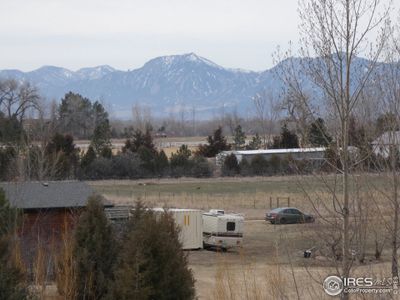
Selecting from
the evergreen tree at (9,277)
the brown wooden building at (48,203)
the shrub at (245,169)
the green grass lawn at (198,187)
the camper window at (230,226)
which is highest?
the evergreen tree at (9,277)

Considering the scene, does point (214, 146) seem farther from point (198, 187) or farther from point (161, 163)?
point (198, 187)

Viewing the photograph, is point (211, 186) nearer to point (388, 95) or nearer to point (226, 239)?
point (226, 239)

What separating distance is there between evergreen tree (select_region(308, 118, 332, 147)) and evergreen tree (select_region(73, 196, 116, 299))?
16.4 feet

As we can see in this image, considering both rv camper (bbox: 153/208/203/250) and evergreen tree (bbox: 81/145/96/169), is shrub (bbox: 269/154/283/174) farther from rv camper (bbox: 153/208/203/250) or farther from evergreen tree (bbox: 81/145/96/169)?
rv camper (bbox: 153/208/203/250)

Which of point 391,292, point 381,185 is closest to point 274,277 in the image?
point 391,292

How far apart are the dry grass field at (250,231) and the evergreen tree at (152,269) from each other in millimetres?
729

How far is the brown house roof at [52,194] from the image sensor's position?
2628 centimetres

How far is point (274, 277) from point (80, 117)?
10433cm

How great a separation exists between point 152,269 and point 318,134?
3410 millimetres

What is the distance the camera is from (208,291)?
76.9ft

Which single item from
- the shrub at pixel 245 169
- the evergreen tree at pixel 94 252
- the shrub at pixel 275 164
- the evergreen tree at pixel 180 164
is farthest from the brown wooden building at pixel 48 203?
the shrub at pixel 245 169

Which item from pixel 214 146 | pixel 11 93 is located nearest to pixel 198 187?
pixel 214 146

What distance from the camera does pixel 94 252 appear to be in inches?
574

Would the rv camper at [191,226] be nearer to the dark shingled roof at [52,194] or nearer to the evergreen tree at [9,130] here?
the dark shingled roof at [52,194]
